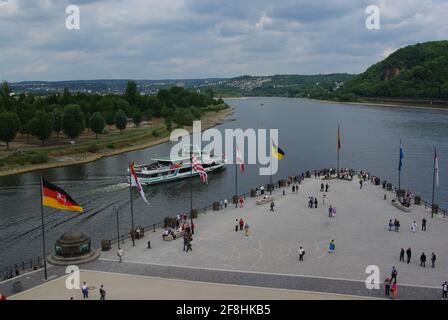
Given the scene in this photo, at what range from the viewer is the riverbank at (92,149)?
272ft

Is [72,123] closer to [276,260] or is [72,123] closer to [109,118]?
[109,118]

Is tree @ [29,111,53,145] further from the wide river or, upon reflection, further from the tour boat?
the tour boat

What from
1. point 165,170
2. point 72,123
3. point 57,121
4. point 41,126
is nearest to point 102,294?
point 165,170

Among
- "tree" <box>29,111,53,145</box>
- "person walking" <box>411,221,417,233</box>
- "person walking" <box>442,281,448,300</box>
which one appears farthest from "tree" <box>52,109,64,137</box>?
"person walking" <box>442,281,448,300</box>

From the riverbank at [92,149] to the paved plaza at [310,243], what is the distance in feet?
152

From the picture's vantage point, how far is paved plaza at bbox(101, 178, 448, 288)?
31.6 metres

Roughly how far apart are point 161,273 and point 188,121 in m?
124

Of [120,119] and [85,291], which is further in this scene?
[120,119]

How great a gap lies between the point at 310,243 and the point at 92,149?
224 ft

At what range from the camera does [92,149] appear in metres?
97.1

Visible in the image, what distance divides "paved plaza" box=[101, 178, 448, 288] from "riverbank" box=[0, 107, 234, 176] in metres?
46.3
